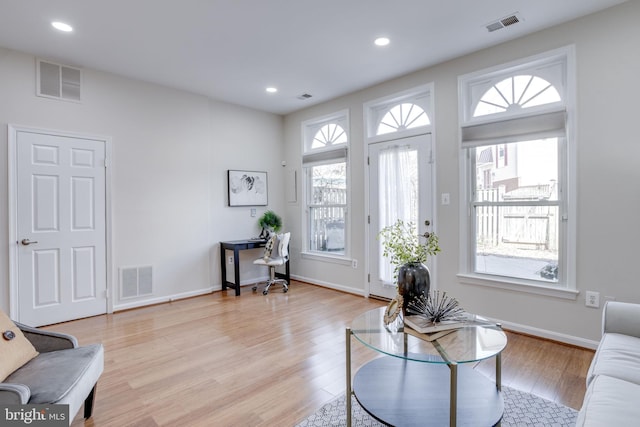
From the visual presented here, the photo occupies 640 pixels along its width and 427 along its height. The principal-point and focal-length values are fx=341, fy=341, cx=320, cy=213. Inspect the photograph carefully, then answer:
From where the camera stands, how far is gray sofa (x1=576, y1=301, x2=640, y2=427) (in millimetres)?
1258

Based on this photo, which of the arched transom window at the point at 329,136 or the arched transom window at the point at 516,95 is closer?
the arched transom window at the point at 516,95

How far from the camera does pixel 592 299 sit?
2.82 meters

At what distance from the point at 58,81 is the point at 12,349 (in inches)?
120

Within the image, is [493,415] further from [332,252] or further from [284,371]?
[332,252]

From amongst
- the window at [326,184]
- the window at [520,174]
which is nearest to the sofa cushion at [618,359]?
the window at [520,174]

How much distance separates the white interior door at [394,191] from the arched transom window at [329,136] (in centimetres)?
66

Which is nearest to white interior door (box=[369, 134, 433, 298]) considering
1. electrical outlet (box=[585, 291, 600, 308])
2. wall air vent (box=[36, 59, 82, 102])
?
electrical outlet (box=[585, 291, 600, 308])

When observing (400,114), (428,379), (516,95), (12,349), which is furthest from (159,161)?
(516,95)

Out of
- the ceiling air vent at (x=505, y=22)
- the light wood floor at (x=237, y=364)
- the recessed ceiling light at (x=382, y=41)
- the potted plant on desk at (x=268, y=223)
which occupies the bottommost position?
the light wood floor at (x=237, y=364)

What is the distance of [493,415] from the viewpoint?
1.65m

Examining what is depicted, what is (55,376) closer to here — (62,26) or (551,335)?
(62,26)

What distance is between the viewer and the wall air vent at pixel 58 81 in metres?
3.52

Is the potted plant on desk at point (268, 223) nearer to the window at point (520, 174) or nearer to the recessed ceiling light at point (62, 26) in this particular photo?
the window at point (520, 174)

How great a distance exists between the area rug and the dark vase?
66 centimetres
